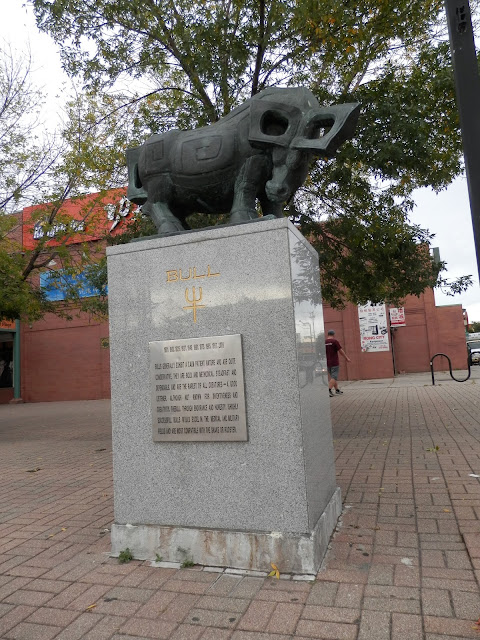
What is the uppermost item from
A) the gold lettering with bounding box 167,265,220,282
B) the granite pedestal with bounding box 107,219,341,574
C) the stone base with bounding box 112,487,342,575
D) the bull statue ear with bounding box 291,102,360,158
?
the bull statue ear with bounding box 291,102,360,158

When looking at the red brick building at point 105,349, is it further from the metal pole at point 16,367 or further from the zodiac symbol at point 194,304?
the zodiac symbol at point 194,304

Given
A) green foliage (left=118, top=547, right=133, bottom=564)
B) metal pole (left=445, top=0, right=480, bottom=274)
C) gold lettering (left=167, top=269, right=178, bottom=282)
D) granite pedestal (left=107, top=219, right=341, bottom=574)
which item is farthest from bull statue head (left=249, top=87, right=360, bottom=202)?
green foliage (left=118, top=547, right=133, bottom=564)

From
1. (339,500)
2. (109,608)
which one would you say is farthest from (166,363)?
(339,500)

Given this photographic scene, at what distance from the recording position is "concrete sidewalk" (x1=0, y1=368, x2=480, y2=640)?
8.25 feet

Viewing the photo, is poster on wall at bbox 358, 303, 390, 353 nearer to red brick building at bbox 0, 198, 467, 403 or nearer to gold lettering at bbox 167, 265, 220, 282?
red brick building at bbox 0, 198, 467, 403

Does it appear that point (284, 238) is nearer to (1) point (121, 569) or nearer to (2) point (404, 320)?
(1) point (121, 569)

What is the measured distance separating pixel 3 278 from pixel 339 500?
8402 millimetres

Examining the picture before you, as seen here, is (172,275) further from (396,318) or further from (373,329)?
(396,318)

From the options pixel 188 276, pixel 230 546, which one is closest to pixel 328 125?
pixel 188 276

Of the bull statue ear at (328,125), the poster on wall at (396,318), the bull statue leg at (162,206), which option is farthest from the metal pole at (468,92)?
the poster on wall at (396,318)

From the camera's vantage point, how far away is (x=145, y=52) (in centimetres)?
844

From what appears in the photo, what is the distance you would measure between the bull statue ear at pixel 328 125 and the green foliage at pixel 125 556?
3102 millimetres

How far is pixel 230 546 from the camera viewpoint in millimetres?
3221

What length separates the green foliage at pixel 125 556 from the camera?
3.43 meters
